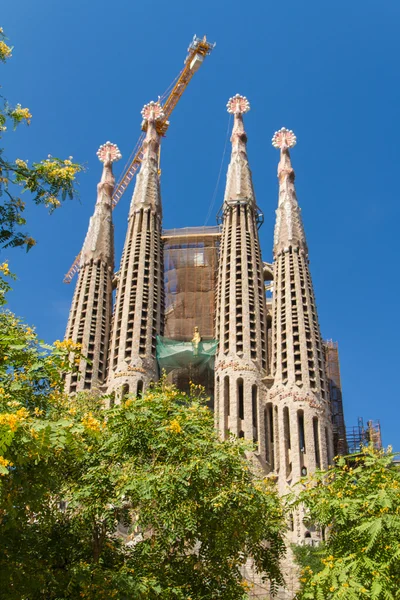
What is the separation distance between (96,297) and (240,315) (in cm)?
1061

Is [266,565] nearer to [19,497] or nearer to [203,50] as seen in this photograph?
[19,497]

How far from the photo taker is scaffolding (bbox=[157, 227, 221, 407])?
43.7 metres

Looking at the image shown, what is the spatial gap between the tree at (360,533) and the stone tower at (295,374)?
20.9 meters

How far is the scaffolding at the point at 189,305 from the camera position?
43.7 meters

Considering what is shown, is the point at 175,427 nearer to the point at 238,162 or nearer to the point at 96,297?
the point at 96,297

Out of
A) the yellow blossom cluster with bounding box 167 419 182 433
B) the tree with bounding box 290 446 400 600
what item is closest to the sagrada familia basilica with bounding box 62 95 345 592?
the tree with bounding box 290 446 400 600

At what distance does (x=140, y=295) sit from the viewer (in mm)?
44656

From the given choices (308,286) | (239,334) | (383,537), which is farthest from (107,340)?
(383,537)

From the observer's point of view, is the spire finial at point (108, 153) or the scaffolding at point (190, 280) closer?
the scaffolding at point (190, 280)

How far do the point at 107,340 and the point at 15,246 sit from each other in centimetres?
3555

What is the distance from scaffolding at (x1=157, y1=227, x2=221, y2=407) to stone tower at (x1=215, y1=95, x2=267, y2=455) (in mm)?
2164

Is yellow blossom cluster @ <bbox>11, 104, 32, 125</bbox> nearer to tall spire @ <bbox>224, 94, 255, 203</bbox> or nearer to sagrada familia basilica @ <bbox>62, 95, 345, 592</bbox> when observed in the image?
sagrada familia basilica @ <bbox>62, 95, 345, 592</bbox>

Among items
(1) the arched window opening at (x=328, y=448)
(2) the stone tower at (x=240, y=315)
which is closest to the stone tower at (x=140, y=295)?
(2) the stone tower at (x=240, y=315)

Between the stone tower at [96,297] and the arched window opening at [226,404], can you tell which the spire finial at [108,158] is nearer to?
the stone tower at [96,297]
